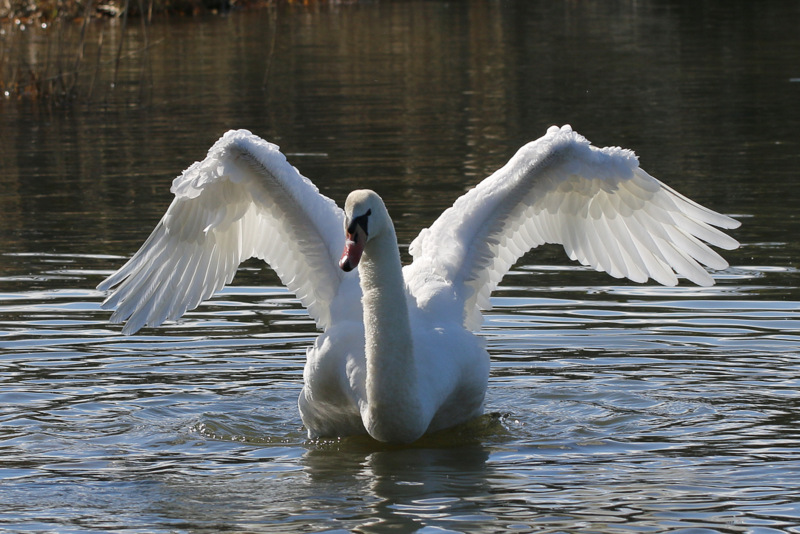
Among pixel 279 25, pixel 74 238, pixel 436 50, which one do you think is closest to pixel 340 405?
pixel 74 238

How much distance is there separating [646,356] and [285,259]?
2652 millimetres

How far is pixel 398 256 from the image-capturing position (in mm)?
7285

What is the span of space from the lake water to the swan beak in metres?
1.20

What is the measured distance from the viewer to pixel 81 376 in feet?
30.4

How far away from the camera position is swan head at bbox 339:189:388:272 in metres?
6.73

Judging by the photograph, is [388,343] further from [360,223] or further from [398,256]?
[360,223]

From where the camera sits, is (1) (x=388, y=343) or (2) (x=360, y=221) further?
(1) (x=388, y=343)

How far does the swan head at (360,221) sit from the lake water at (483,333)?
1252mm

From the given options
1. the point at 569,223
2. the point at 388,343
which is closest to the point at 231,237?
the point at 388,343

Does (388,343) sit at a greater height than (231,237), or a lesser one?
lesser

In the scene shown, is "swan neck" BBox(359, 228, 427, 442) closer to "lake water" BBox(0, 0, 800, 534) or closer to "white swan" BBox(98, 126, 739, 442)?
"white swan" BBox(98, 126, 739, 442)

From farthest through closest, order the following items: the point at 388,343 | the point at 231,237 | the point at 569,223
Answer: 1. the point at 569,223
2. the point at 231,237
3. the point at 388,343

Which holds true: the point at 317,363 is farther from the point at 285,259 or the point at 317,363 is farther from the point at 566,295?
the point at 566,295

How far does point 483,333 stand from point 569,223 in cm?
156
